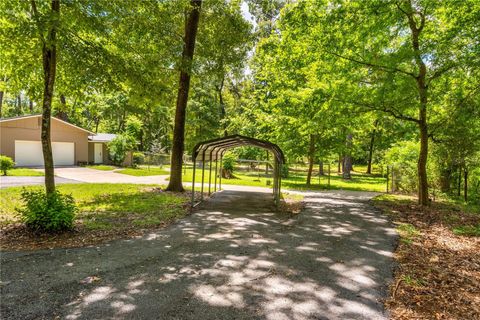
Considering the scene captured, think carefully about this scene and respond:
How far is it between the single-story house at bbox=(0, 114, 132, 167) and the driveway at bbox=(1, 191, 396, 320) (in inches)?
819

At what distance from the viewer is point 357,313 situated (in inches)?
140

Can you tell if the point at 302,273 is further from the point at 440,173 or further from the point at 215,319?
the point at 440,173

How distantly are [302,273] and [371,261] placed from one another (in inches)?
57.3

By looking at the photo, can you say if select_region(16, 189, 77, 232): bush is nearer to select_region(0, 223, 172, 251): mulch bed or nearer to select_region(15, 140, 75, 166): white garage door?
select_region(0, 223, 172, 251): mulch bed

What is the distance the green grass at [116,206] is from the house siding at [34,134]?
1259 cm

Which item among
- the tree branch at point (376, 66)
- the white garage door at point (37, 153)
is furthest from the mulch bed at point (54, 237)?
the white garage door at point (37, 153)

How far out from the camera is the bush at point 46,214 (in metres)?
6.11

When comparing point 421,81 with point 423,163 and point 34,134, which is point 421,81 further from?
point 34,134

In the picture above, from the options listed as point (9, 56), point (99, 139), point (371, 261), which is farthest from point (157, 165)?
point (371, 261)

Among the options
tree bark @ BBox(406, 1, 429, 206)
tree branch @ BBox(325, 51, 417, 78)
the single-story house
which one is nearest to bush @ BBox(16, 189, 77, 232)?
tree branch @ BBox(325, 51, 417, 78)

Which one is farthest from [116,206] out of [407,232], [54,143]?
[54,143]

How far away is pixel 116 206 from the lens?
9.59 metres

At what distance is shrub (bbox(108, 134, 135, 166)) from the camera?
87.1 ft

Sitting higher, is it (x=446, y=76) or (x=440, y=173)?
(x=446, y=76)
